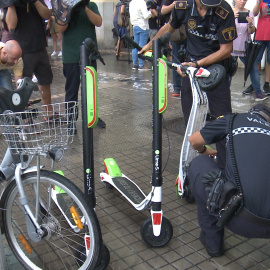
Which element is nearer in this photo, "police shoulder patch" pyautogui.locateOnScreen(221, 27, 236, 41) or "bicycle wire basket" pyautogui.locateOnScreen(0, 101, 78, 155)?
"bicycle wire basket" pyautogui.locateOnScreen(0, 101, 78, 155)

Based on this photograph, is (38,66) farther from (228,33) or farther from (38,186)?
(38,186)

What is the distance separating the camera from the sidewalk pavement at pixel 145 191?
291 centimetres

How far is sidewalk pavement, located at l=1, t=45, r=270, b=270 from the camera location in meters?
2.91

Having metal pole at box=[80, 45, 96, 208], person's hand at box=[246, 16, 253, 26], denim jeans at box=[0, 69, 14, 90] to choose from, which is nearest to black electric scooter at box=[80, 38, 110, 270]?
metal pole at box=[80, 45, 96, 208]

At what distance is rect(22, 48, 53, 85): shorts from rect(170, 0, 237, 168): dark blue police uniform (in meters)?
2.28

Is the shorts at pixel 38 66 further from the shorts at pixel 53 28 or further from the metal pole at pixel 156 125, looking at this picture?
the shorts at pixel 53 28

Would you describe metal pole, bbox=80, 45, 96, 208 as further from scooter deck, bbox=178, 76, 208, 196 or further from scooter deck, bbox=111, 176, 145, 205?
scooter deck, bbox=178, 76, 208, 196

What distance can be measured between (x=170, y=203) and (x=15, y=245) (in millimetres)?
1475

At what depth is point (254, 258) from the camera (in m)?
2.92

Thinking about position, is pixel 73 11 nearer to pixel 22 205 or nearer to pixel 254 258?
pixel 22 205

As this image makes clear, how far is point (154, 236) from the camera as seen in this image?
302cm

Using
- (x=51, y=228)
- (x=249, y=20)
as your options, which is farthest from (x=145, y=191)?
(x=249, y=20)

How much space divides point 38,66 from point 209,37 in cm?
280

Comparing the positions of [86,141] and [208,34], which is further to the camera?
[208,34]
